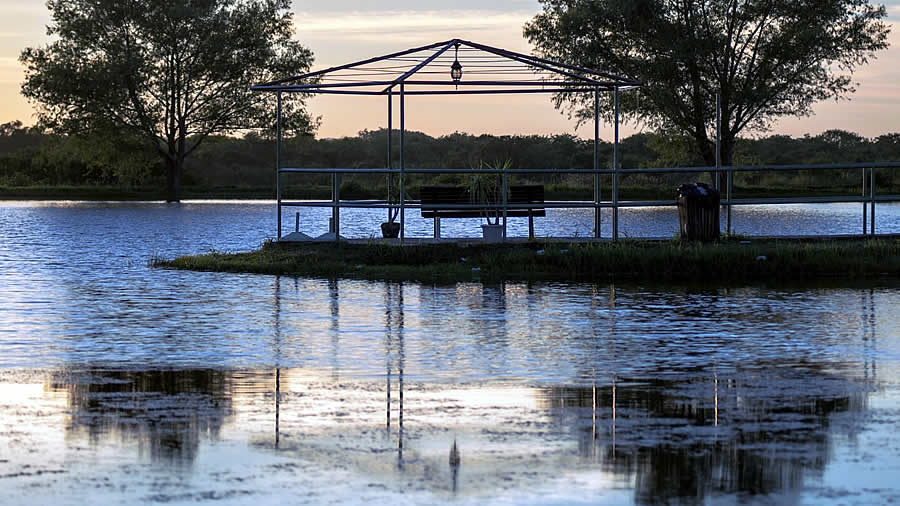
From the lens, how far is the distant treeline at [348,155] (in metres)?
76.4

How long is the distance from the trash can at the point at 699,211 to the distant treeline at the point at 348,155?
137 ft

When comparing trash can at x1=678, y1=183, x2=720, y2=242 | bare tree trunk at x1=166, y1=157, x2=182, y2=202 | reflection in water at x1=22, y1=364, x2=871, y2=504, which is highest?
bare tree trunk at x1=166, y1=157, x2=182, y2=202

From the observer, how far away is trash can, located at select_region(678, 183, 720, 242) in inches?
915

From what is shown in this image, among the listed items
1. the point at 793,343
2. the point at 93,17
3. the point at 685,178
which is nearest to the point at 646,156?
the point at 685,178

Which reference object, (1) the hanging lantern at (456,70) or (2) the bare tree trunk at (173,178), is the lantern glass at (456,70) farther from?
(2) the bare tree trunk at (173,178)

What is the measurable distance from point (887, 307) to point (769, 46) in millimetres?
44734

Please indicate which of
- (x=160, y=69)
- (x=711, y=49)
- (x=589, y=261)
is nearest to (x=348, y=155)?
(x=160, y=69)

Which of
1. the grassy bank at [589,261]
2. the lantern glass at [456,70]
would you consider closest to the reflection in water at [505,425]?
the grassy bank at [589,261]

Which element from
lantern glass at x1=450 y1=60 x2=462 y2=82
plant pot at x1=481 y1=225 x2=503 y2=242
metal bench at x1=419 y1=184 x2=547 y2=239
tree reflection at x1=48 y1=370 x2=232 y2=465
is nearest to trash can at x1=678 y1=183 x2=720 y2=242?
metal bench at x1=419 y1=184 x2=547 y2=239

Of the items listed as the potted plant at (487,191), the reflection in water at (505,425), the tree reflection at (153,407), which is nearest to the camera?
the reflection in water at (505,425)

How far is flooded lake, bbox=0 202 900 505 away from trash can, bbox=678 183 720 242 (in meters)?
4.60

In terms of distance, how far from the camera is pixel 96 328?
562 inches

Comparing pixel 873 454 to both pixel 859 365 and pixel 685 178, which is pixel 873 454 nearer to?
pixel 859 365

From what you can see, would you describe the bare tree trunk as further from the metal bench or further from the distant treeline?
the metal bench
